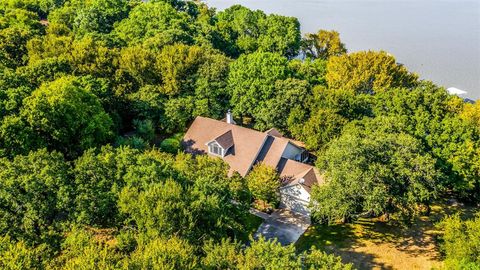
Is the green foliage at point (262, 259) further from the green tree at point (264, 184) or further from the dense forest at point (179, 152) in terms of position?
the green tree at point (264, 184)

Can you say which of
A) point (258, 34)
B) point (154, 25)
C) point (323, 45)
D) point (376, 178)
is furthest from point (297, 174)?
point (258, 34)

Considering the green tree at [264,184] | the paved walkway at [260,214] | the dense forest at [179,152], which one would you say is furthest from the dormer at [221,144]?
the paved walkway at [260,214]

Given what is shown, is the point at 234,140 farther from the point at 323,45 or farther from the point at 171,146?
the point at 323,45

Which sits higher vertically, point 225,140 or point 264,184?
point 225,140

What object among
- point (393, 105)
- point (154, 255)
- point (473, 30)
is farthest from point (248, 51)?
point (154, 255)

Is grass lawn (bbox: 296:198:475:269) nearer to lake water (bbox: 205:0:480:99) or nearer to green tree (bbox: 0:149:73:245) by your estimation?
green tree (bbox: 0:149:73:245)

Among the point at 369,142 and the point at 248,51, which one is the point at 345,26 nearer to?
the point at 248,51
